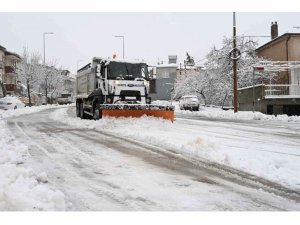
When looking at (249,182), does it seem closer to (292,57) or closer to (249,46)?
(292,57)

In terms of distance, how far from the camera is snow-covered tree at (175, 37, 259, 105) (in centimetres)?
3666

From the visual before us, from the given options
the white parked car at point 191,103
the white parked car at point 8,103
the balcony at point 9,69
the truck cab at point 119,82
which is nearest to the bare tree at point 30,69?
the balcony at point 9,69

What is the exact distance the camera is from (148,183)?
493cm

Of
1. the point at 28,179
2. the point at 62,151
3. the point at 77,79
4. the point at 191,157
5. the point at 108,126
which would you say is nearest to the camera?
the point at 28,179

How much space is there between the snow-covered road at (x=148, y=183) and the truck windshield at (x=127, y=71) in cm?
801

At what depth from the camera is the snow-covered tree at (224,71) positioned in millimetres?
36656

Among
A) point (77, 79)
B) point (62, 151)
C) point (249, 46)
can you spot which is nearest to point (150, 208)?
point (62, 151)

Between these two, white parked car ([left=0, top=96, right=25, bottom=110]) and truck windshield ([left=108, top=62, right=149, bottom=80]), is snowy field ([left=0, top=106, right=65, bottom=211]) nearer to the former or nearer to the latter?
truck windshield ([left=108, top=62, right=149, bottom=80])

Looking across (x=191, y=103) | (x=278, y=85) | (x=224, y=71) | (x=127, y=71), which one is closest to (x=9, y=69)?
(x=191, y=103)

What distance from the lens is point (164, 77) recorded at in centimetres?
8012

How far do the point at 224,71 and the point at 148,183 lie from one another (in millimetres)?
35159

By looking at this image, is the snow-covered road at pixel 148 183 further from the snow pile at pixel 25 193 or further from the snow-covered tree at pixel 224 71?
the snow-covered tree at pixel 224 71

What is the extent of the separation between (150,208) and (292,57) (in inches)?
1173

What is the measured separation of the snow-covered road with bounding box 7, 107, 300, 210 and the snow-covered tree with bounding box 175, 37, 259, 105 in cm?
2996
